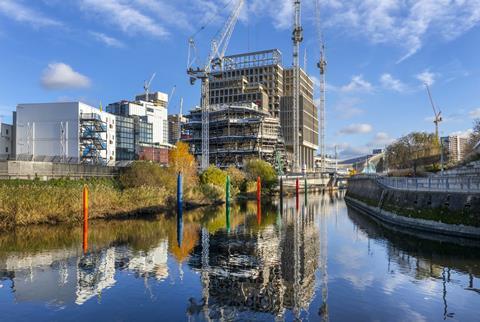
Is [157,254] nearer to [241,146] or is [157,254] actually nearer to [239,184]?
[239,184]

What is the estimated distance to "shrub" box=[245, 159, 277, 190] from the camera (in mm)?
125438

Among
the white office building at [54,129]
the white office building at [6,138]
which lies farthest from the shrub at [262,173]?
the white office building at [6,138]

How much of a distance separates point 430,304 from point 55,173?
55759 millimetres

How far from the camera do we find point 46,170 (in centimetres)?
6103

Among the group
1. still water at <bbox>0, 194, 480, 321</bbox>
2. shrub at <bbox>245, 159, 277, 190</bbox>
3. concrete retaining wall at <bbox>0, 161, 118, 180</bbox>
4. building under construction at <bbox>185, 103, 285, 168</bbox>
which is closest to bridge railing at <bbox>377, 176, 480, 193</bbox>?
still water at <bbox>0, 194, 480, 321</bbox>

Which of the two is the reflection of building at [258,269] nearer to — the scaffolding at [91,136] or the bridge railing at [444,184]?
the bridge railing at [444,184]

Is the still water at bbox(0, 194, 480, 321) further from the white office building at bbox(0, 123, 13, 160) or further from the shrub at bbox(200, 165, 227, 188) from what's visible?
the white office building at bbox(0, 123, 13, 160)

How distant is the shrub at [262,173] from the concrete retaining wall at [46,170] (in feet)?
193

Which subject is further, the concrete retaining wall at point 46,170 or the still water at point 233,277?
the concrete retaining wall at point 46,170

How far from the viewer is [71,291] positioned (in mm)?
22812

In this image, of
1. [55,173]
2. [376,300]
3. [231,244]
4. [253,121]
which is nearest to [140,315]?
[376,300]

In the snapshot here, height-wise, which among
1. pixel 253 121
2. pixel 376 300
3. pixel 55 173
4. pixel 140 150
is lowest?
pixel 376 300

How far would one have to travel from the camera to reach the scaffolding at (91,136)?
13300cm

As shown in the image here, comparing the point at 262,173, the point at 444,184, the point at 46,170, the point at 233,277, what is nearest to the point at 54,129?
the point at 262,173
